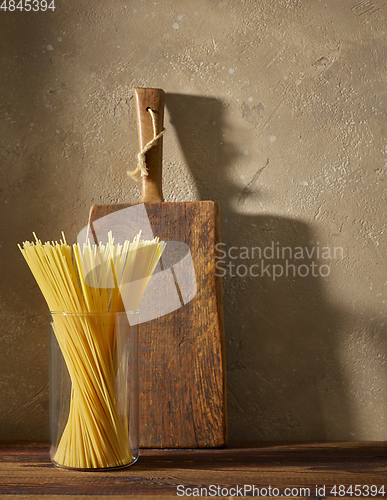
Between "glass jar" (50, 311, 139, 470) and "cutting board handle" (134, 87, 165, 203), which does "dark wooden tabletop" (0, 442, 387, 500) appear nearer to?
"glass jar" (50, 311, 139, 470)

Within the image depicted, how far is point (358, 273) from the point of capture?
80cm

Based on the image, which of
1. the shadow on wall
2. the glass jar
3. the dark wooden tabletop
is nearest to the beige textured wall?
the shadow on wall

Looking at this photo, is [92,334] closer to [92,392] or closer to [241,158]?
[92,392]

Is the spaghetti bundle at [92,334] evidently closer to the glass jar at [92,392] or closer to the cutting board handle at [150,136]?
the glass jar at [92,392]

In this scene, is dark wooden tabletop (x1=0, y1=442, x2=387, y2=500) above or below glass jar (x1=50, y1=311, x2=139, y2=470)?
below

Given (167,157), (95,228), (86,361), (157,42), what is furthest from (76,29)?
(86,361)

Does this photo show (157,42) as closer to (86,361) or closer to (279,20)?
(279,20)

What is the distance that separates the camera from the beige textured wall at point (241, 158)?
0.78m

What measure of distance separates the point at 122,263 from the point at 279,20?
62cm

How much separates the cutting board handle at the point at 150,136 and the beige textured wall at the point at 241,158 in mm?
49

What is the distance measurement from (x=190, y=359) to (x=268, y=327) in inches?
7.0

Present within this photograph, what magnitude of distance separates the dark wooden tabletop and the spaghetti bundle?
32 millimetres

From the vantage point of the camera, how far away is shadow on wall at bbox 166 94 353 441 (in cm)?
77

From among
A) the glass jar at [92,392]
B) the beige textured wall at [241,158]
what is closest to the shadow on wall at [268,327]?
the beige textured wall at [241,158]
